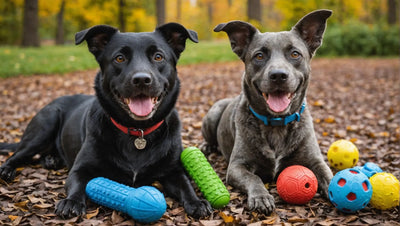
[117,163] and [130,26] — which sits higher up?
[130,26]

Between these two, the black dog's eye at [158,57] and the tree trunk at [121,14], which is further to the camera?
the tree trunk at [121,14]

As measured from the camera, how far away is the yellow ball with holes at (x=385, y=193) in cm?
324

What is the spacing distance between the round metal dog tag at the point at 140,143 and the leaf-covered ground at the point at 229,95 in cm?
64

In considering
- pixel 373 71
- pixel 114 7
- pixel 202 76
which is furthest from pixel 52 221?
pixel 114 7

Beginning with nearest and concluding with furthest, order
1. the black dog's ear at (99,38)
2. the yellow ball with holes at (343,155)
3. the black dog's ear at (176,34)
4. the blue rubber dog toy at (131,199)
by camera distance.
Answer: the blue rubber dog toy at (131,199), the black dog's ear at (99,38), the black dog's ear at (176,34), the yellow ball with holes at (343,155)

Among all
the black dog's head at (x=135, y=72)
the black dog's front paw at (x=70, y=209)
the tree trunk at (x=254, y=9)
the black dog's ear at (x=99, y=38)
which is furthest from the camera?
the tree trunk at (x=254, y=9)

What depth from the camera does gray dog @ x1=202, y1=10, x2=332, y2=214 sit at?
3.65 m

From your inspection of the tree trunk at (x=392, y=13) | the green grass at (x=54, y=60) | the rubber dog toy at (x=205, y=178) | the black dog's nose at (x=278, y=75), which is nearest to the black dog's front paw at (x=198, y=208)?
the rubber dog toy at (x=205, y=178)

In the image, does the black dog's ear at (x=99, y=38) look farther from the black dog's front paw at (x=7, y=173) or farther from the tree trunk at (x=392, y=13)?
the tree trunk at (x=392, y=13)

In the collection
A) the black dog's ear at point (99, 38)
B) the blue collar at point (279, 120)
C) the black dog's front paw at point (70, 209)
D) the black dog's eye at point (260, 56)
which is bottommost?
the black dog's front paw at point (70, 209)

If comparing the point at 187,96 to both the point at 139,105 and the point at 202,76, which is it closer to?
the point at 202,76

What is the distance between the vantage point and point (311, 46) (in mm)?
4070

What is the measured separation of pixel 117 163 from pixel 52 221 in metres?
0.79

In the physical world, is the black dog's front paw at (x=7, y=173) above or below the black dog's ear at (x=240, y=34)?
below
